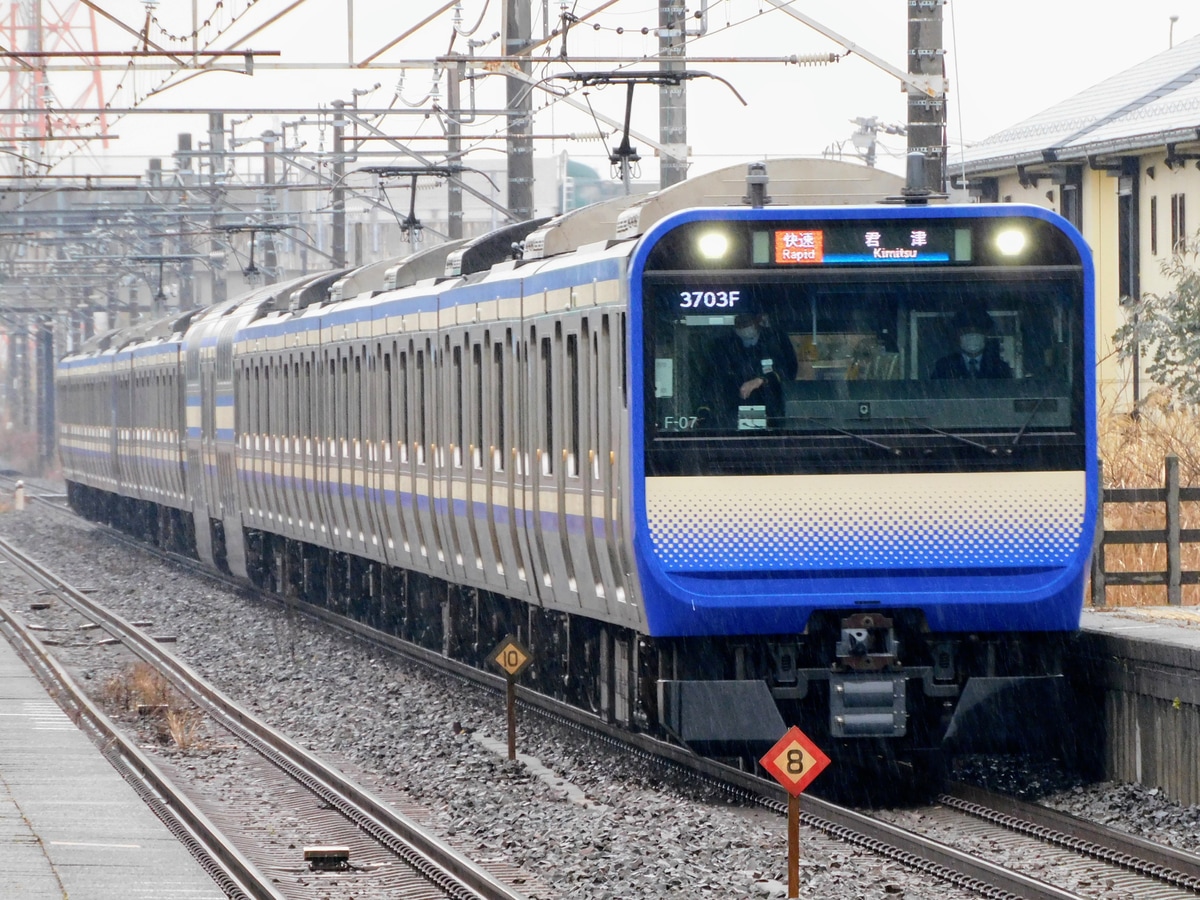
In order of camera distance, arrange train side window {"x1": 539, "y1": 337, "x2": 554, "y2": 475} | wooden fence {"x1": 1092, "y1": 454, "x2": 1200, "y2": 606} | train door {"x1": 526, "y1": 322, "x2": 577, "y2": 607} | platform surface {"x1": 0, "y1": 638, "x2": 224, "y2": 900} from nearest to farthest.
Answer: platform surface {"x1": 0, "y1": 638, "x2": 224, "y2": 900}
train door {"x1": 526, "y1": 322, "x2": 577, "y2": 607}
train side window {"x1": 539, "y1": 337, "x2": 554, "y2": 475}
wooden fence {"x1": 1092, "y1": 454, "x2": 1200, "y2": 606}

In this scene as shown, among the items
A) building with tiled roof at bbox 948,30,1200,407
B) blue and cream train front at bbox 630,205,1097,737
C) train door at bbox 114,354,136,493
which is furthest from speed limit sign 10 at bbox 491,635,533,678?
train door at bbox 114,354,136,493

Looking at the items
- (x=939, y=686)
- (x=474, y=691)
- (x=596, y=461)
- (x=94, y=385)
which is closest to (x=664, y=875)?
(x=939, y=686)

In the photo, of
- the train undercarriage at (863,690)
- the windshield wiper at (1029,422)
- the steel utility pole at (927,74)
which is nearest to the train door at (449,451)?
the steel utility pole at (927,74)

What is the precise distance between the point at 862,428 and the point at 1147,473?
7.58 metres

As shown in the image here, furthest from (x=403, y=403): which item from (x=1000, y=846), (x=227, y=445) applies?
(x=227, y=445)

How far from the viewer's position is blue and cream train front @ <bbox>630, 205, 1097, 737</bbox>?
1084cm

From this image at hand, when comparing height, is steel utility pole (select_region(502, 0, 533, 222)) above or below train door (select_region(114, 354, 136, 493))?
above

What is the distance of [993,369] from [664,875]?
3.05 metres

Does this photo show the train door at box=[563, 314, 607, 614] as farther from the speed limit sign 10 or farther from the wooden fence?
the wooden fence

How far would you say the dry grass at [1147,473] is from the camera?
1549 centimetres

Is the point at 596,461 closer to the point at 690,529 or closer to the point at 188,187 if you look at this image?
the point at 690,529

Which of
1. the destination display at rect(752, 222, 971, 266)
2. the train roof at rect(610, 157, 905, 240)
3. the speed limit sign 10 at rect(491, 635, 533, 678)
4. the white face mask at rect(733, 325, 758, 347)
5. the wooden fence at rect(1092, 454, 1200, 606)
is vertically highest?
the train roof at rect(610, 157, 905, 240)

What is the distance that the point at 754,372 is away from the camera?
1087 cm

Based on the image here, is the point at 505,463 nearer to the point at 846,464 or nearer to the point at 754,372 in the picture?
the point at 754,372
